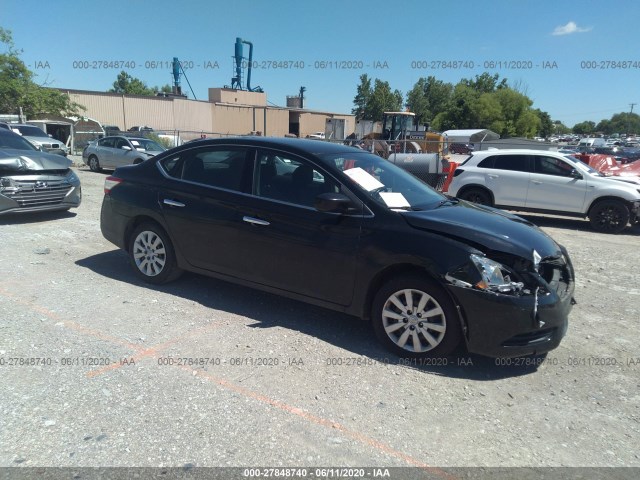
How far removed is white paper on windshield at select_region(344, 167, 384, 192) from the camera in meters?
4.30

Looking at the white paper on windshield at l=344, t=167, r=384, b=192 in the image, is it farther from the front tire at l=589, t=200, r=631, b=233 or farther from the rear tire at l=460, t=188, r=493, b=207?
the front tire at l=589, t=200, r=631, b=233

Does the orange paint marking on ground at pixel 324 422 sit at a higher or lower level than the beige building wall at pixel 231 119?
lower

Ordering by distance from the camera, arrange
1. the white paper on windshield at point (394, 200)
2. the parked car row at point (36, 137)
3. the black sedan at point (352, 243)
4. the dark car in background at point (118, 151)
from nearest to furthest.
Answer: the black sedan at point (352, 243) < the white paper on windshield at point (394, 200) < the dark car in background at point (118, 151) < the parked car row at point (36, 137)

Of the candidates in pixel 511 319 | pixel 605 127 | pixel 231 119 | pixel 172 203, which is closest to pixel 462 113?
pixel 231 119

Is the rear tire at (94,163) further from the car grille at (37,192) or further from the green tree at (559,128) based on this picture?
the green tree at (559,128)

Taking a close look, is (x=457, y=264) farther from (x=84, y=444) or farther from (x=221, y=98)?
(x=221, y=98)

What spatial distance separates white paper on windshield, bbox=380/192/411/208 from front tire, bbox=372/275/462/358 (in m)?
0.71

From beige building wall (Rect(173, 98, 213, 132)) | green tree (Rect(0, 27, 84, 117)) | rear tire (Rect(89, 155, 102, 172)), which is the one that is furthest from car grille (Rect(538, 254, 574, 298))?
beige building wall (Rect(173, 98, 213, 132))

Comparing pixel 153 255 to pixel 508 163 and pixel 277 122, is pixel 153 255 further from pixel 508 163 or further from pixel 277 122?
pixel 277 122

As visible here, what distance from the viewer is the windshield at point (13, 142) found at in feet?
28.1

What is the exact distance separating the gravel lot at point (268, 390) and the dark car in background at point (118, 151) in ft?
44.6

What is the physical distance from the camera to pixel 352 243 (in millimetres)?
4082

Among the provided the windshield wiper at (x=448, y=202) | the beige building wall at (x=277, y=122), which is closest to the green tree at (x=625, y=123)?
the beige building wall at (x=277, y=122)

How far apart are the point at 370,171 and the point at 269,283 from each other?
4.83 ft
